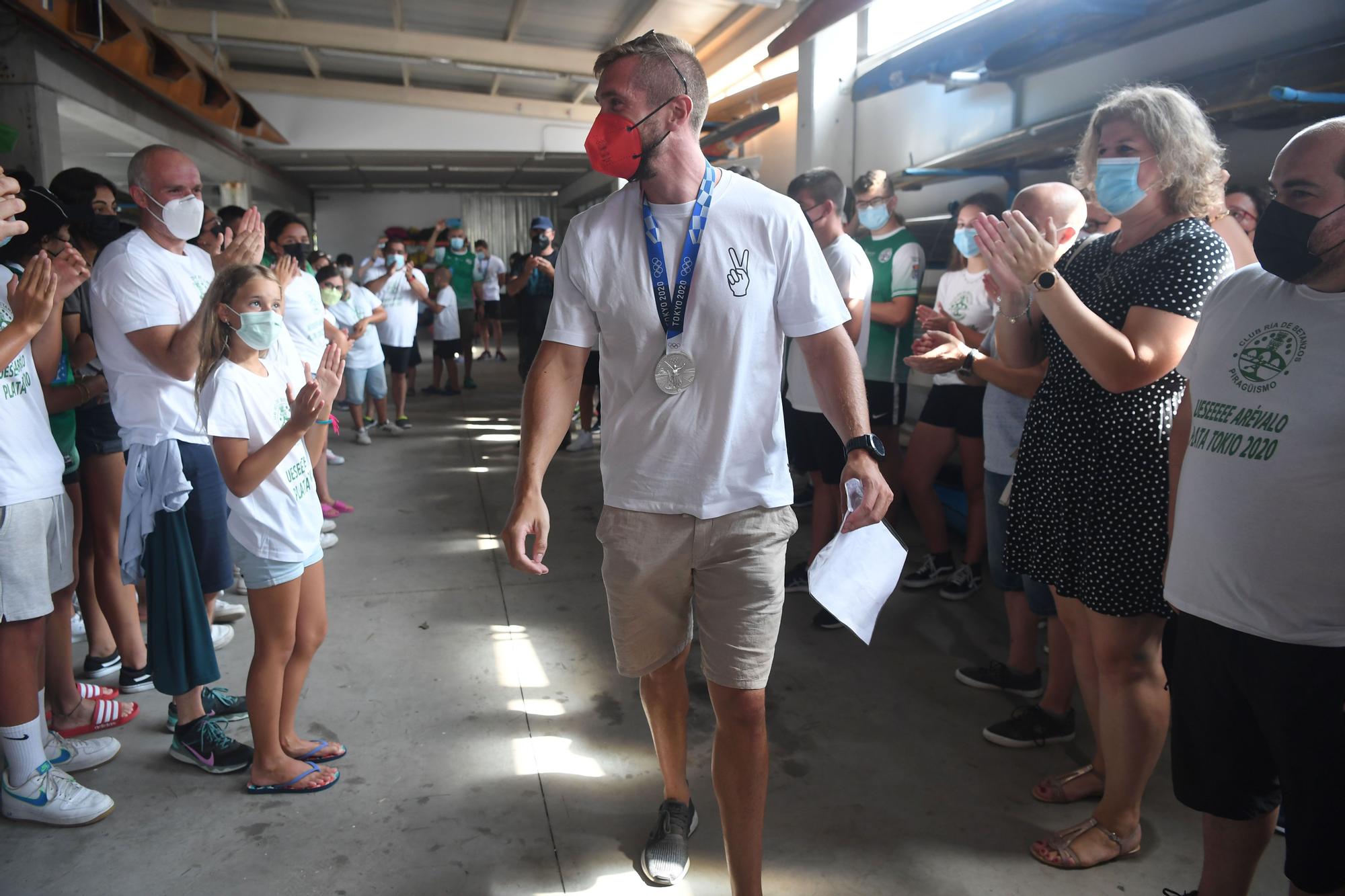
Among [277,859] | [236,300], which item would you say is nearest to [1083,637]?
[277,859]

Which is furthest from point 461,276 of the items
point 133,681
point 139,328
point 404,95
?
point 139,328

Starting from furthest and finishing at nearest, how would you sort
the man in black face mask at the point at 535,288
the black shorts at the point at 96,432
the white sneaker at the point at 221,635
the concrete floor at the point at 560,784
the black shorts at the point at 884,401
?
the man in black face mask at the point at 535,288
the black shorts at the point at 884,401
the white sneaker at the point at 221,635
the black shorts at the point at 96,432
the concrete floor at the point at 560,784

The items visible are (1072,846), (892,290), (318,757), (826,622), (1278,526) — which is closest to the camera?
(1278,526)

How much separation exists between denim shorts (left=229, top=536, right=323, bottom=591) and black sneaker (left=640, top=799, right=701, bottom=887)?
112 centimetres

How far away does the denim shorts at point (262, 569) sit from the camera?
2.21 metres

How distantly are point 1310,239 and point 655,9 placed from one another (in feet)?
27.3

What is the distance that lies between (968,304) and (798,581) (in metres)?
1.43

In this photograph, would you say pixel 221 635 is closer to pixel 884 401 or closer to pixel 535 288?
pixel 884 401

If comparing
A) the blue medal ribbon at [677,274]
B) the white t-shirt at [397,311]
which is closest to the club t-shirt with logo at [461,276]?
the white t-shirt at [397,311]

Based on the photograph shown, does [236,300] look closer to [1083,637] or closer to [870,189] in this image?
[1083,637]

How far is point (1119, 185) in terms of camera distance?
1.96 metres

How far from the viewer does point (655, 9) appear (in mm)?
8641

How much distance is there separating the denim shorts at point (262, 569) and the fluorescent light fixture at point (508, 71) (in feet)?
32.1

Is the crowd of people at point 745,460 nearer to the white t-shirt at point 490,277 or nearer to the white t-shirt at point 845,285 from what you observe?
the white t-shirt at point 845,285
